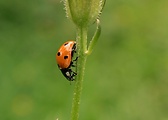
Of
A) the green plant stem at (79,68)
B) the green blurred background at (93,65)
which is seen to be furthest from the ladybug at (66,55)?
the green blurred background at (93,65)

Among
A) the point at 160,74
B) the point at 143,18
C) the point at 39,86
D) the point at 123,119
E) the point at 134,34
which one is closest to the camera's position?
the point at 123,119

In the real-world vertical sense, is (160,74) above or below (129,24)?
below

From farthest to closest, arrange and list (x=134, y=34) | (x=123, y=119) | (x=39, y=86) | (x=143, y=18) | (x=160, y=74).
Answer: (x=143, y=18) → (x=134, y=34) → (x=160, y=74) → (x=39, y=86) → (x=123, y=119)

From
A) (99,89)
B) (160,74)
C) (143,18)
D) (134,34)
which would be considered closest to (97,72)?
(99,89)

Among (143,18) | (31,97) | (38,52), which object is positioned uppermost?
(143,18)

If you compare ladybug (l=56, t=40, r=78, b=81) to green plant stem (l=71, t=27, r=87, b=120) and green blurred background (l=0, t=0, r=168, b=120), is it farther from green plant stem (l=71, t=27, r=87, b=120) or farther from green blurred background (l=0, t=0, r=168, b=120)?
green blurred background (l=0, t=0, r=168, b=120)

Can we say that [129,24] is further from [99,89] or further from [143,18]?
[99,89]

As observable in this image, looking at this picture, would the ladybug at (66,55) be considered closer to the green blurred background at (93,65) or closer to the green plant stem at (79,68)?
the green plant stem at (79,68)

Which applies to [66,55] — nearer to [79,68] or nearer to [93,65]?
[79,68]
